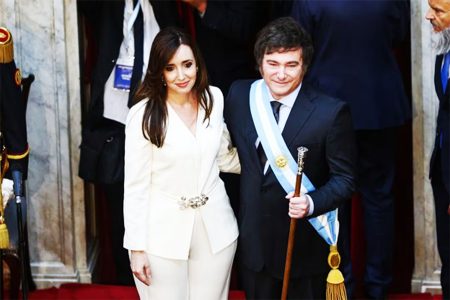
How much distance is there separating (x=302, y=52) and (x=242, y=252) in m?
0.82

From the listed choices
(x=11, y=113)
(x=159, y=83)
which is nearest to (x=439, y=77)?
(x=159, y=83)

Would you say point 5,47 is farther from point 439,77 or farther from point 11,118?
point 439,77

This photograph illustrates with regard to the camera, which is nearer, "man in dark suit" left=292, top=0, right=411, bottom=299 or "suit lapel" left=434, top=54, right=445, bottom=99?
"suit lapel" left=434, top=54, right=445, bottom=99

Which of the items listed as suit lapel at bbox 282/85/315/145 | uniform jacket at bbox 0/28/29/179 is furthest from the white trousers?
uniform jacket at bbox 0/28/29/179

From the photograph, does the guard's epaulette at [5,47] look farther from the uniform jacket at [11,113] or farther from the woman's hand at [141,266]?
the woman's hand at [141,266]

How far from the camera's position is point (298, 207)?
4121 millimetres

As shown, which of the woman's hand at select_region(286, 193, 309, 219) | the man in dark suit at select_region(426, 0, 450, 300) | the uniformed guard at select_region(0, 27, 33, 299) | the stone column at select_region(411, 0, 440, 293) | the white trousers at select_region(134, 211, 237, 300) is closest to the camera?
the woman's hand at select_region(286, 193, 309, 219)

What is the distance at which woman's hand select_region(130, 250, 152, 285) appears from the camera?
420cm

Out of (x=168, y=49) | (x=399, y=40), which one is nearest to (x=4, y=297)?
(x=168, y=49)

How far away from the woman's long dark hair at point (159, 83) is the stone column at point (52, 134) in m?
1.27

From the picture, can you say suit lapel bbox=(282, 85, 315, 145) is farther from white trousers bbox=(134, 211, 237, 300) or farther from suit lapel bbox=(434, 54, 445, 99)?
suit lapel bbox=(434, 54, 445, 99)

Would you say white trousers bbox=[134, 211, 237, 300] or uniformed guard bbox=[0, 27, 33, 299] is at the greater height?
uniformed guard bbox=[0, 27, 33, 299]

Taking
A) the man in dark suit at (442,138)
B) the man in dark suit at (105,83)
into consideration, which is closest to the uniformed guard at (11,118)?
the man in dark suit at (105,83)

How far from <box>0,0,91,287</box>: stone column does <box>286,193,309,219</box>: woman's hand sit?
5.72ft
